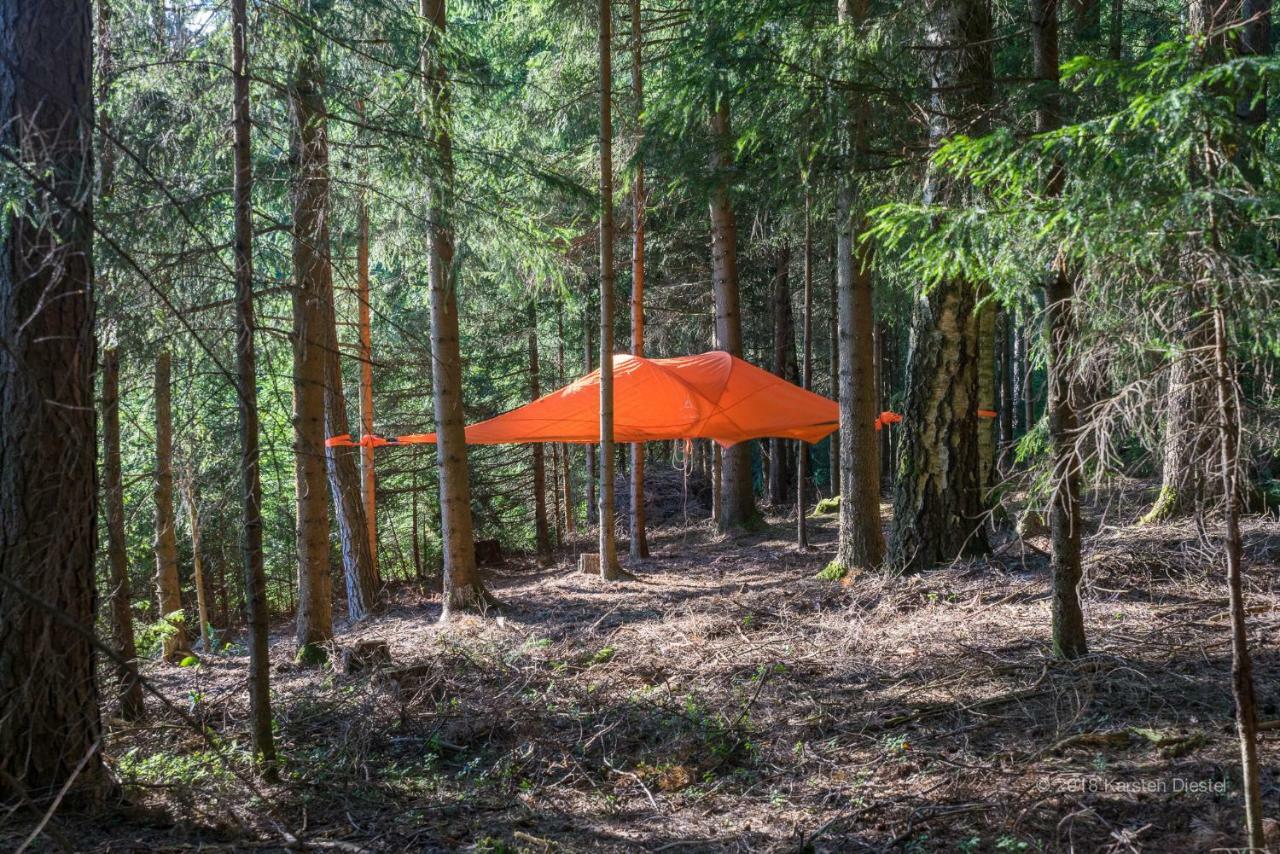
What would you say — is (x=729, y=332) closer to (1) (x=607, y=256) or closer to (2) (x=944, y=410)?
(1) (x=607, y=256)

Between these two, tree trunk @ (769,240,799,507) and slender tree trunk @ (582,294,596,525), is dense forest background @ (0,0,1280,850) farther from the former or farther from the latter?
tree trunk @ (769,240,799,507)

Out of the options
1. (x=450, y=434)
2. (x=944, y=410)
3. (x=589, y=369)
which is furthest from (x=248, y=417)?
(x=589, y=369)

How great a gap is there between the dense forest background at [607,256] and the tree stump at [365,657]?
4 cm

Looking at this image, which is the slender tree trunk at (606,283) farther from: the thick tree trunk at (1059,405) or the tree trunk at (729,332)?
the thick tree trunk at (1059,405)

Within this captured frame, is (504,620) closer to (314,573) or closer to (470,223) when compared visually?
(314,573)

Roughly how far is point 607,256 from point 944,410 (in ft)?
9.89

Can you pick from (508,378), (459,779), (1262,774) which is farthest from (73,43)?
(508,378)

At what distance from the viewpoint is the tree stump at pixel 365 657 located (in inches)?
188

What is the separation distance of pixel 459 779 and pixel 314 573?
241 cm

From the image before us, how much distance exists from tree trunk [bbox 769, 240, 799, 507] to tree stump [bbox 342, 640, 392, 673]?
367 inches

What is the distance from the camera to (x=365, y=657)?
483cm

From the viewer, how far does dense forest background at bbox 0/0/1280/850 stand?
2332mm

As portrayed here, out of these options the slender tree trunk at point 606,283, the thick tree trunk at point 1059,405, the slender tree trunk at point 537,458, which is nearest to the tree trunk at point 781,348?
the slender tree trunk at point 537,458

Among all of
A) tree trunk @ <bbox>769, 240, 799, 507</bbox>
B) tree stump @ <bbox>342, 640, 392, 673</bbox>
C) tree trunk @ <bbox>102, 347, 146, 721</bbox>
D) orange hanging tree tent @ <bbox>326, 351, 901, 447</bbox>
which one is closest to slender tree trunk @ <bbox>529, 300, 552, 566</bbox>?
tree trunk @ <bbox>769, 240, 799, 507</bbox>
